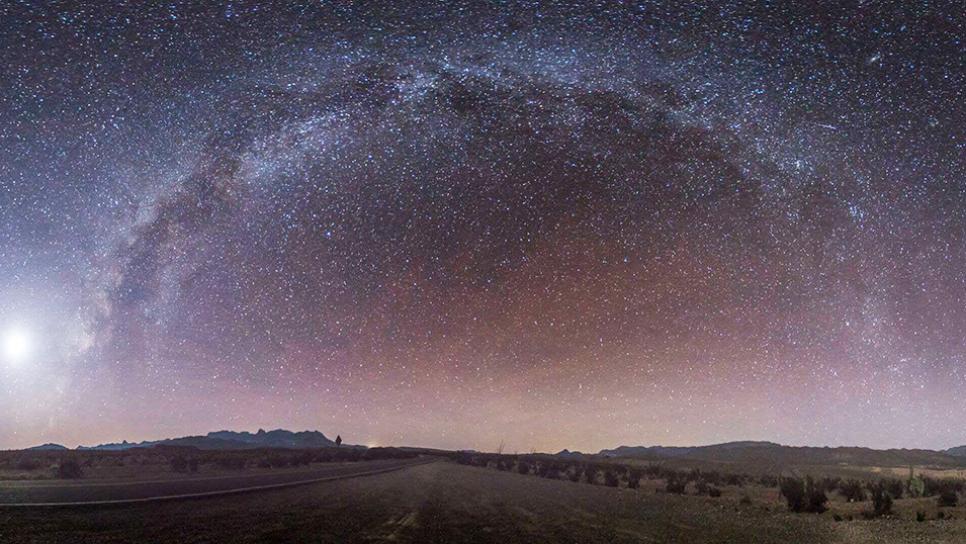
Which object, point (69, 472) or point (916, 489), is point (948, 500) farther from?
point (69, 472)

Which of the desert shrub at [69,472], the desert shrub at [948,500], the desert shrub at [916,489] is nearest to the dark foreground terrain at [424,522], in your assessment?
the desert shrub at [948,500]

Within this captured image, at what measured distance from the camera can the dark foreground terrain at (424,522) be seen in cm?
1220

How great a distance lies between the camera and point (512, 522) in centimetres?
1669

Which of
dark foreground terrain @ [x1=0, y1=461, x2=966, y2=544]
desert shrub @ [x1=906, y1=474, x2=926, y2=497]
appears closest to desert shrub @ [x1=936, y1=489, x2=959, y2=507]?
desert shrub @ [x1=906, y1=474, x2=926, y2=497]

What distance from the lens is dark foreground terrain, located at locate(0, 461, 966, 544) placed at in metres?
12.2

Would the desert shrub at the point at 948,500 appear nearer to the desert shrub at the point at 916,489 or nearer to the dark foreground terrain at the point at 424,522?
the desert shrub at the point at 916,489

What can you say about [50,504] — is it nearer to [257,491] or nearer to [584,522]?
[257,491]

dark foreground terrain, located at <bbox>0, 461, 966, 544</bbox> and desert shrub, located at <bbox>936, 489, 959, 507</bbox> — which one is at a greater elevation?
dark foreground terrain, located at <bbox>0, 461, 966, 544</bbox>

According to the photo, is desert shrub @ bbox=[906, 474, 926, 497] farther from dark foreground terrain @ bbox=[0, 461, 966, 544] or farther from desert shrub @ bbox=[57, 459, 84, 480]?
desert shrub @ bbox=[57, 459, 84, 480]

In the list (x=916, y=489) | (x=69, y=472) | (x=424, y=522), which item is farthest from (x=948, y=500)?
(x=69, y=472)

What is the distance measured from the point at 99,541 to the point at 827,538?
62.1 ft

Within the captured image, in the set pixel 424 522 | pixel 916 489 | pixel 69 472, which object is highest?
pixel 424 522

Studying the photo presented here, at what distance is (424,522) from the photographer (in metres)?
15.7

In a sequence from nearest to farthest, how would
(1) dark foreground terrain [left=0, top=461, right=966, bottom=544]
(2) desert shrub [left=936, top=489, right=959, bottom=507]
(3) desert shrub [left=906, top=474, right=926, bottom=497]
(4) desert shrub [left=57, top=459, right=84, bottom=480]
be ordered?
(1) dark foreground terrain [left=0, top=461, right=966, bottom=544] < (2) desert shrub [left=936, top=489, right=959, bottom=507] < (3) desert shrub [left=906, top=474, right=926, bottom=497] < (4) desert shrub [left=57, top=459, right=84, bottom=480]
